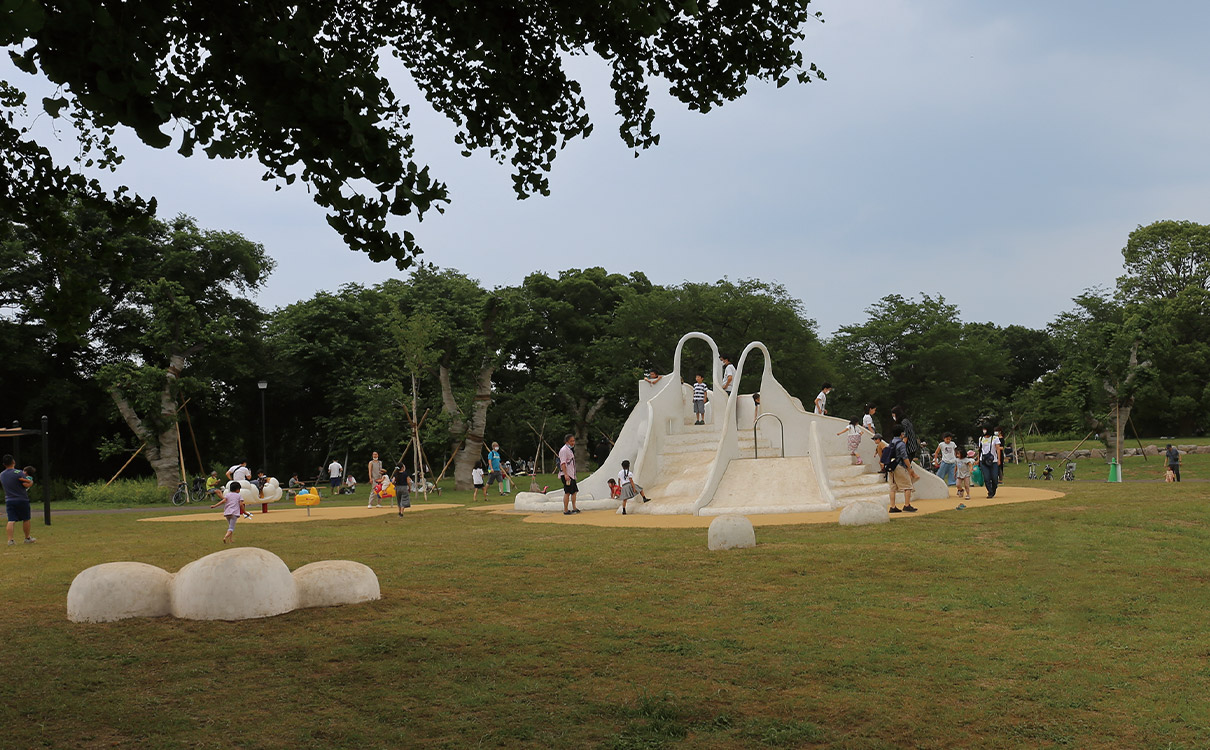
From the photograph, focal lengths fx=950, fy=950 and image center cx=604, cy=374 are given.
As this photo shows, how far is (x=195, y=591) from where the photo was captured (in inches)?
367

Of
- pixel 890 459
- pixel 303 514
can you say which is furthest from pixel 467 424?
pixel 890 459

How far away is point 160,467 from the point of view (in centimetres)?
3744

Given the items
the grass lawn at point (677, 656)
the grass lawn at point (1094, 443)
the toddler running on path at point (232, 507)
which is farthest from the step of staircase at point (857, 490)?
the grass lawn at point (1094, 443)

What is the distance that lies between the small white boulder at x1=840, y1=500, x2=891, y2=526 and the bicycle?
24.4m

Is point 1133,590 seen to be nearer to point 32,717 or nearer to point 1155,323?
point 32,717

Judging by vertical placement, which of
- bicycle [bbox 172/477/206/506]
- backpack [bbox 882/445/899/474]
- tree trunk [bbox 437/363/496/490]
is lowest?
bicycle [bbox 172/477/206/506]

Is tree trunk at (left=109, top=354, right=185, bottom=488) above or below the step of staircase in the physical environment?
above

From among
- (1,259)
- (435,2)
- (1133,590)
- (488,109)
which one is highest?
(1,259)

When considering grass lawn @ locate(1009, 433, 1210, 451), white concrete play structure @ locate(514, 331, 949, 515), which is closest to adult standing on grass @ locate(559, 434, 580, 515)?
white concrete play structure @ locate(514, 331, 949, 515)

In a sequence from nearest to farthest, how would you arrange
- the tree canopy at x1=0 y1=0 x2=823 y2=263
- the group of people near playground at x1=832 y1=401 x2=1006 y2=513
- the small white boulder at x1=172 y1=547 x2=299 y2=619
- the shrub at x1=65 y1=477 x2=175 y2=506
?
1. the tree canopy at x1=0 y1=0 x2=823 y2=263
2. the small white boulder at x1=172 y1=547 x2=299 y2=619
3. the group of people near playground at x1=832 y1=401 x2=1006 y2=513
4. the shrub at x1=65 y1=477 x2=175 y2=506

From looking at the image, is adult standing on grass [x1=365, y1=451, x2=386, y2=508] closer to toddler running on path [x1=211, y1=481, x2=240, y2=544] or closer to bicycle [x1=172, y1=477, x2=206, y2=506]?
bicycle [x1=172, y1=477, x2=206, y2=506]

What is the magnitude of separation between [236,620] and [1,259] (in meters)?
35.8

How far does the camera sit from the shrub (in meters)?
33.0

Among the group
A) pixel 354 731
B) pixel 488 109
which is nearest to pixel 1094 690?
pixel 354 731
